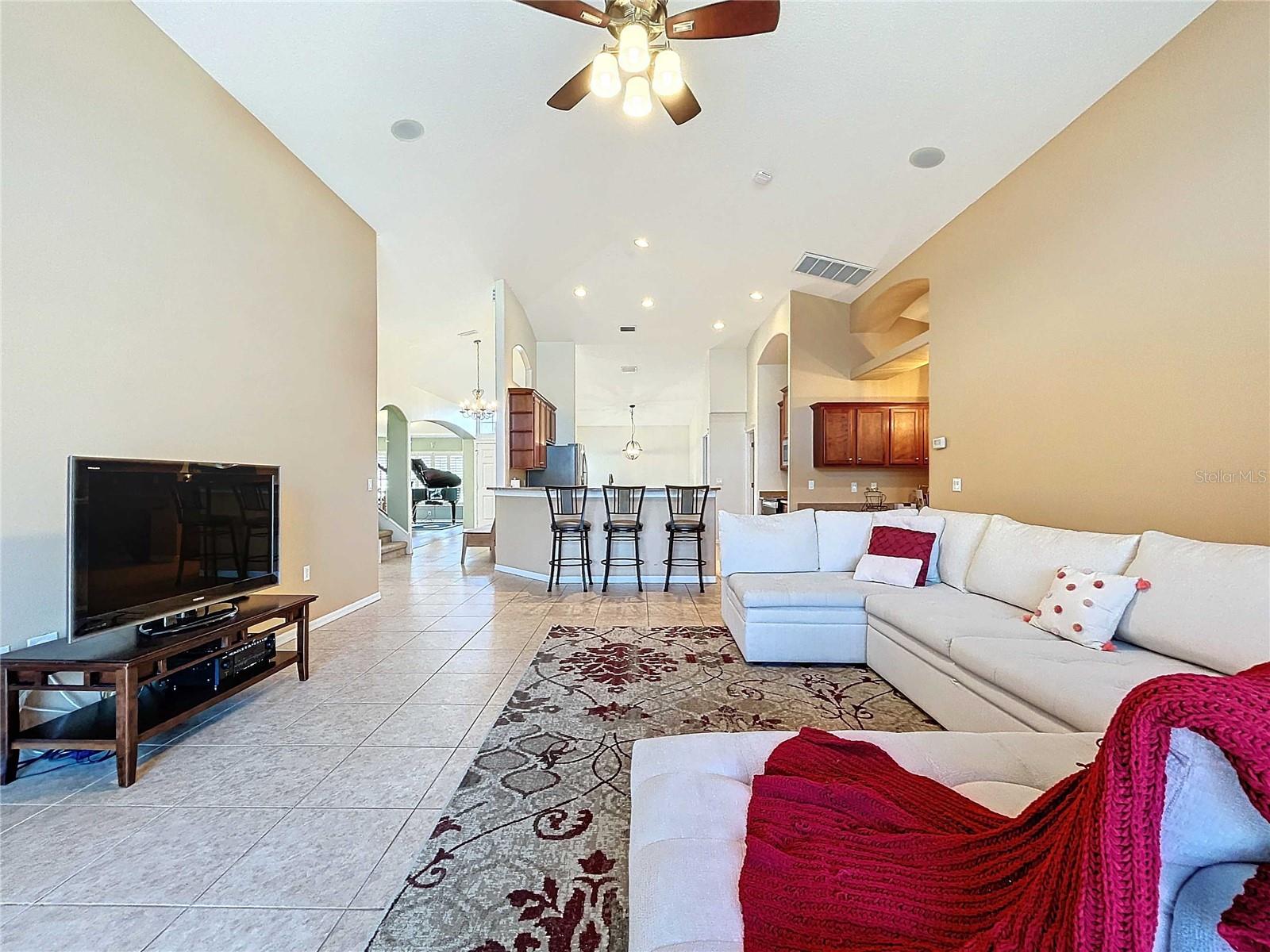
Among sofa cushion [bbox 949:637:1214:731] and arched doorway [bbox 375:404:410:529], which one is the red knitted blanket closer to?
sofa cushion [bbox 949:637:1214:731]

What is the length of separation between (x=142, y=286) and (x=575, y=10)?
2422mm

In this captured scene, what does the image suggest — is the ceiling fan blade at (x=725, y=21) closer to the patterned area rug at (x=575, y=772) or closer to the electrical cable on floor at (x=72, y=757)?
the patterned area rug at (x=575, y=772)

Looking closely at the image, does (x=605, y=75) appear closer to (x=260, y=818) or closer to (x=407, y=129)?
(x=407, y=129)

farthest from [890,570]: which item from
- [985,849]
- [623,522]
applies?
[623,522]

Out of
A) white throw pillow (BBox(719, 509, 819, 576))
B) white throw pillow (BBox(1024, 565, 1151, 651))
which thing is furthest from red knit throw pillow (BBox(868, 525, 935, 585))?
white throw pillow (BBox(1024, 565, 1151, 651))

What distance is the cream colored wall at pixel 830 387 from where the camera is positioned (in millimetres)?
6828

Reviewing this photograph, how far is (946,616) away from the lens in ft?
8.55

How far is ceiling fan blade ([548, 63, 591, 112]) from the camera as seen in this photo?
2.73 metres

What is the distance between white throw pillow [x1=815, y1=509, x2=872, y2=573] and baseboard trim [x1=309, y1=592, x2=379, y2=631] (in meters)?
3.68

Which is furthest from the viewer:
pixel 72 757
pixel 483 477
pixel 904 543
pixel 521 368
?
pixel 483 477

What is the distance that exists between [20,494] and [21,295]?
784 millimetres

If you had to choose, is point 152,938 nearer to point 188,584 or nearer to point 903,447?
point 188,584

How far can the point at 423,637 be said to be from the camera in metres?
3.83

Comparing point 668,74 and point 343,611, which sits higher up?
point 668,74
